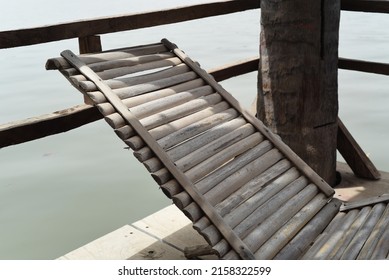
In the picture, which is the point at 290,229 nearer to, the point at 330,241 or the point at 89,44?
the point at 330,241

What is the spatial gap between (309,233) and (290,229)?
0.42 feet

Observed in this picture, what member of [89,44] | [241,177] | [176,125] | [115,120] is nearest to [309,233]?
[241,177]

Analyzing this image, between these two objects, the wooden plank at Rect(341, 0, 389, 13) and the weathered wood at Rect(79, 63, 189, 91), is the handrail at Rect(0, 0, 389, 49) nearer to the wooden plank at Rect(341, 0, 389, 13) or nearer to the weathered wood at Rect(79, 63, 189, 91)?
the wooden plank at Rect(341, 0, 389, 13)

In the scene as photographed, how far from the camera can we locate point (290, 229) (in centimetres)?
291

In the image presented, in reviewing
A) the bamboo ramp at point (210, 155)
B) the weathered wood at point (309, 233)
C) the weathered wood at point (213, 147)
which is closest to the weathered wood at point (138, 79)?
the bamboo ramp at point (210, 155)

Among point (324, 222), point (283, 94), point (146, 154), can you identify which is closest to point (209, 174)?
point (146, 154)

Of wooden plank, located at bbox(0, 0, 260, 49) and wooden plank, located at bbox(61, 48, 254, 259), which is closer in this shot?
wooden plank, located at bbox(61, 48, 254, 259)

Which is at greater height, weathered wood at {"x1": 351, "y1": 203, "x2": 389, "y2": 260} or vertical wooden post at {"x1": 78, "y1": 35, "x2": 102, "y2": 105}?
vertical wooden post at {"x1": 78, "y1": 35, "x2": 102, "y2": 105}

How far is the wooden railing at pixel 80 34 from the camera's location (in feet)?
9.58

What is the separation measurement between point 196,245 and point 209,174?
60 cm

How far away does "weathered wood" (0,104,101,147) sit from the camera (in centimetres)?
293

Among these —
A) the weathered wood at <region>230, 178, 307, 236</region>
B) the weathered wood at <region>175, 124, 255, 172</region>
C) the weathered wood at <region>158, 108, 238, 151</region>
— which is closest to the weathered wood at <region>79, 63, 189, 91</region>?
the weathered wood at <region>158, 108, 238, 151</region>

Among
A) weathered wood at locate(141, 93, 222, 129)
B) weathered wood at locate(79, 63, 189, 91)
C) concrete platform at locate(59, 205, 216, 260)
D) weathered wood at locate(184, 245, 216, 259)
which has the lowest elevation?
concrete platform at locate(59, 205, 216, 260)
